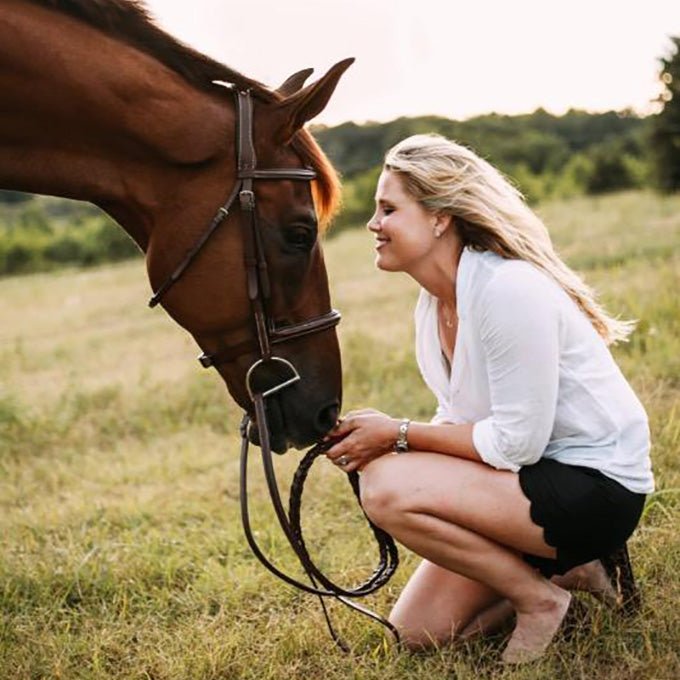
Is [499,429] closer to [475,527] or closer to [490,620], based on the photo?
[475,527]

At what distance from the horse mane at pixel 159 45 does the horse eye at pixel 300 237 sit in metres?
0.22

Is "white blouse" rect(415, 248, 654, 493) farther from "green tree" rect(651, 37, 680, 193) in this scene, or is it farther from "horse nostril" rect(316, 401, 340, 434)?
"green tree" rect(651, 37, 680, 193)

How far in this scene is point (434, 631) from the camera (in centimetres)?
289

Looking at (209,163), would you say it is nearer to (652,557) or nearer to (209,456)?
(652,557)

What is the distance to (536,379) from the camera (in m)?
2.58

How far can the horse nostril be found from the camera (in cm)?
273

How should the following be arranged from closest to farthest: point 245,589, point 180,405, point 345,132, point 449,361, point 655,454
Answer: point 449,361, point 245,589, point 655,454, point 180,405, point 345,132

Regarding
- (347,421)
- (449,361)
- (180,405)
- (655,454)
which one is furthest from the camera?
(180,405)

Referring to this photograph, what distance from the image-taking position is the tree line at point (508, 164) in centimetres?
2253

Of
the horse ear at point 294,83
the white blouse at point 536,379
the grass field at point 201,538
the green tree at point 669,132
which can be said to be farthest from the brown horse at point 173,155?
the green tree at point 669,132

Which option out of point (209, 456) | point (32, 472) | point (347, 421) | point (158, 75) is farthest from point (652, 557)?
point (32, 472)

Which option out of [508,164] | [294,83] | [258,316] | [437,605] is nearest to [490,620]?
[437,605]

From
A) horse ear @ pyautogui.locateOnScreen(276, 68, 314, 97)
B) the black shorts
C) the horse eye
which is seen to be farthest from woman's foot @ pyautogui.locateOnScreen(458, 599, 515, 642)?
horse ear @ pyautogui.locateOnScreen(276, 68, 314, 97)

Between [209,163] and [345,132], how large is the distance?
1758 inches
